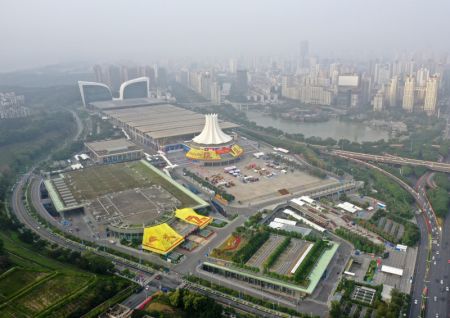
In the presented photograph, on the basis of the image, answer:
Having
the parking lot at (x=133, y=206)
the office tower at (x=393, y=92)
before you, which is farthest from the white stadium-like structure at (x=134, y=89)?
the office tower at (x=393, y=92)

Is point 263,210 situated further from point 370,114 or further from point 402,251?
point 370,114

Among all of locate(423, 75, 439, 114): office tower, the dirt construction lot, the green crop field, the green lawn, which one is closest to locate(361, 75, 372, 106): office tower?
locate(423, 75, 439, 114): office tower

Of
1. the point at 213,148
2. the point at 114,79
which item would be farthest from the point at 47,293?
the point at 114,79

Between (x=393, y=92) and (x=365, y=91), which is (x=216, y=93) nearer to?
(x=365, y=91)

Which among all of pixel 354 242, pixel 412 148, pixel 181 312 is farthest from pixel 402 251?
pixel 412 148

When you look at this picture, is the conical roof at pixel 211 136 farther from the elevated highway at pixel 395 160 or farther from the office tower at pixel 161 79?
the office tower at pixel 161 79

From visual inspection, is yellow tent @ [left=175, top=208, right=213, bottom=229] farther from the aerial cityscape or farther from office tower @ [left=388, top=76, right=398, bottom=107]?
office tower @ [left=388, top=76, right=398, bottom=107]
